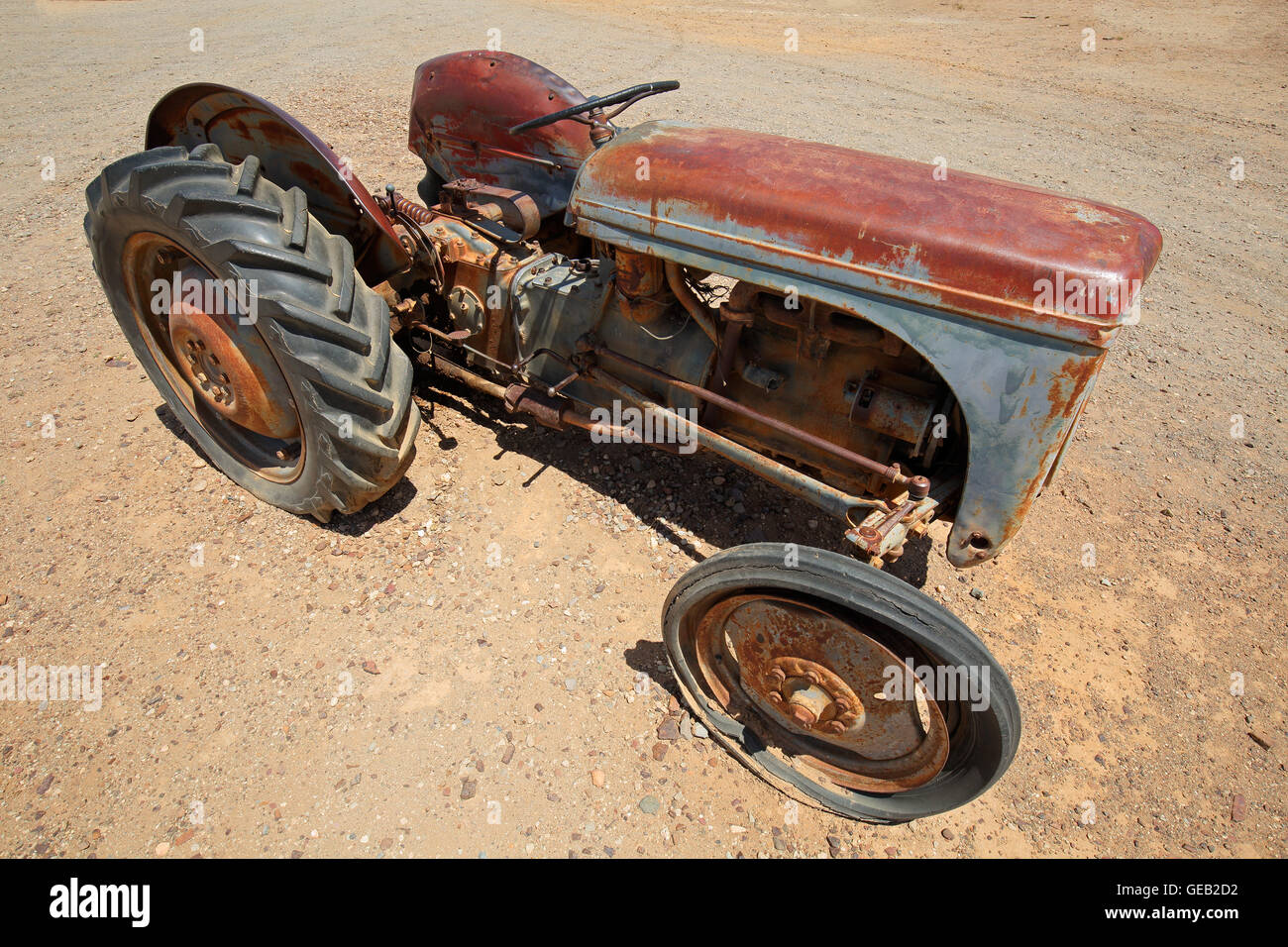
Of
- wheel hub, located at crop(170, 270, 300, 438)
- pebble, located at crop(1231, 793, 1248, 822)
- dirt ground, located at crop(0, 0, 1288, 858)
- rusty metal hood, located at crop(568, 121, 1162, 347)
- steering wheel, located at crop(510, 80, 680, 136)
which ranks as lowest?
pebble, located at crop(1231, 793, 1248, 822)

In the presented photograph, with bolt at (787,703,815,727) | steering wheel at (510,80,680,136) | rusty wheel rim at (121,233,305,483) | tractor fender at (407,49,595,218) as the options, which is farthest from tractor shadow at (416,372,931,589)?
steering wheel at (510,80,680,136)

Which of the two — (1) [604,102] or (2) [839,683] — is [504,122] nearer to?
(1) [604,102]

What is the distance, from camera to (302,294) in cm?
256

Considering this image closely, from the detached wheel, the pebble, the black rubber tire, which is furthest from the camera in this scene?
the black rubber tire

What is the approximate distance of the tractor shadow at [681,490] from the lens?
10.4ft

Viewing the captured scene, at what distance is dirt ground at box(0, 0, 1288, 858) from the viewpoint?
228cm

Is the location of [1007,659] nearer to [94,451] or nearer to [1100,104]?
[94,451]

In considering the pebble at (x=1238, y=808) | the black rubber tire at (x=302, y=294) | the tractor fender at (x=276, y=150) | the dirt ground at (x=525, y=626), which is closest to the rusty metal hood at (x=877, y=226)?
the black rubber tire at (x=302, y=294)

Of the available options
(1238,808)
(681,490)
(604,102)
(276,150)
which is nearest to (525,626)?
(681,490)

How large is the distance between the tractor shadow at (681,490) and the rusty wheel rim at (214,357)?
72 cm

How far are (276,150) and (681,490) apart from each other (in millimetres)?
2443

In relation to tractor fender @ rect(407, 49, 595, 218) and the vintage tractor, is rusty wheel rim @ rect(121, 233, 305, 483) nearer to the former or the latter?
the vintage tractor

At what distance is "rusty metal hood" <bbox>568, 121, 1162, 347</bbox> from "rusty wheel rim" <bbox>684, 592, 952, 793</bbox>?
3.24 ft
